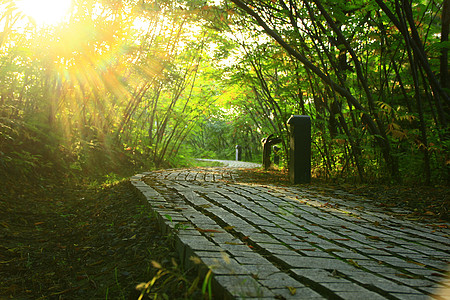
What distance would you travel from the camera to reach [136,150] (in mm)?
9680

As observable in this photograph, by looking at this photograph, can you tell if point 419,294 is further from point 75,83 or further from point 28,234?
point 75,83

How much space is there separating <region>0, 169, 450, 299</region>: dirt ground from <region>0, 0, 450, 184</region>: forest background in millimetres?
637

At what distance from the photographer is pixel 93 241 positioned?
329cm

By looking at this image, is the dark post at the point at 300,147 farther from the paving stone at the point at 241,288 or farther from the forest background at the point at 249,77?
the paving stone at the point at 241,288

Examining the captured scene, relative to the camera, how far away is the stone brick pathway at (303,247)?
177 cm

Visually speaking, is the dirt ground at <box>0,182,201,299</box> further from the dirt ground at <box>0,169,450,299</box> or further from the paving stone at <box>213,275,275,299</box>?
the paving stone at <box>213,275,275,299</box>

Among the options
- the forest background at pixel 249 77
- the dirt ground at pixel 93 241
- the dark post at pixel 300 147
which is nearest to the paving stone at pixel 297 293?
the dirt ground at pixel 93 241

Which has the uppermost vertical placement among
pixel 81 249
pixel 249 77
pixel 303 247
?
pixel 249 77

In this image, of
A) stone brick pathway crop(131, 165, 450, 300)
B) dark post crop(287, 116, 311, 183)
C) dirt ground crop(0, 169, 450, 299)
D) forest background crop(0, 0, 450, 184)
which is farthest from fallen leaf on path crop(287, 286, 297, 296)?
dark post crop(287, 116, 311, 183)

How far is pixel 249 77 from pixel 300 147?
263 centimetres

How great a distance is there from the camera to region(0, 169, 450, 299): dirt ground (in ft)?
7.48

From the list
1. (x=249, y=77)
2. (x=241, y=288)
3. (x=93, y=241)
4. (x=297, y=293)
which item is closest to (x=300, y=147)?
(x=249, y=77)

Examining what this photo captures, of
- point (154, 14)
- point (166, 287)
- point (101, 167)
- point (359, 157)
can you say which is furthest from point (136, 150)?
point (166, 287)

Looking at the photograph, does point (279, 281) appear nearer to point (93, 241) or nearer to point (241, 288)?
point (241, 288)
